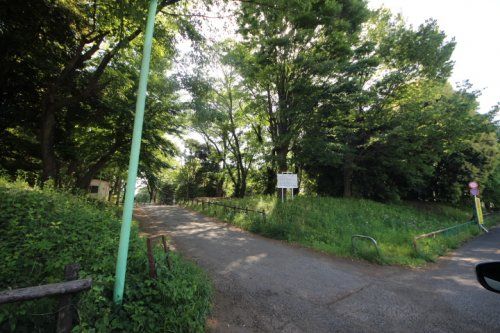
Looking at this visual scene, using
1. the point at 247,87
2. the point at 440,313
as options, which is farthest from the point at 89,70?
the point at 440,313

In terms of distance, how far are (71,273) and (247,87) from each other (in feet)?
55.6

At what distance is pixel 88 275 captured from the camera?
303 cm

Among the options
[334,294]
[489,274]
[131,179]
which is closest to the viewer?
[489,274]

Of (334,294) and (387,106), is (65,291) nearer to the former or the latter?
(334,294)

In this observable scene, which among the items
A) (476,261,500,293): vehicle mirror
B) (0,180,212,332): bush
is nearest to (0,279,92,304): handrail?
(0,180,212,332): bush

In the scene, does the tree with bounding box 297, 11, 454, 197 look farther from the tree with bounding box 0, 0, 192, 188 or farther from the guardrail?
the guardrail

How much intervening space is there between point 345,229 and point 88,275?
9.01m

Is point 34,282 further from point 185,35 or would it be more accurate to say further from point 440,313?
point 185,35

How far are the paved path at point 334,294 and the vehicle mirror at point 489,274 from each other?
2021 millimetres

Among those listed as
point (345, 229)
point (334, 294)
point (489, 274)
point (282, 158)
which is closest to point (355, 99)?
point (282, 158)

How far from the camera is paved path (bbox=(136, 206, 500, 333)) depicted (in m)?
3.59

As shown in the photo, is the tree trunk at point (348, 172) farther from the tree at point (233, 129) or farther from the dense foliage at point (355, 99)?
the tree at point (233, 129)

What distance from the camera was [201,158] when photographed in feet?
110

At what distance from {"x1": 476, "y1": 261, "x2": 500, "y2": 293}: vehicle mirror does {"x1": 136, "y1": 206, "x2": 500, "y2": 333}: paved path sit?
6.63 ft
